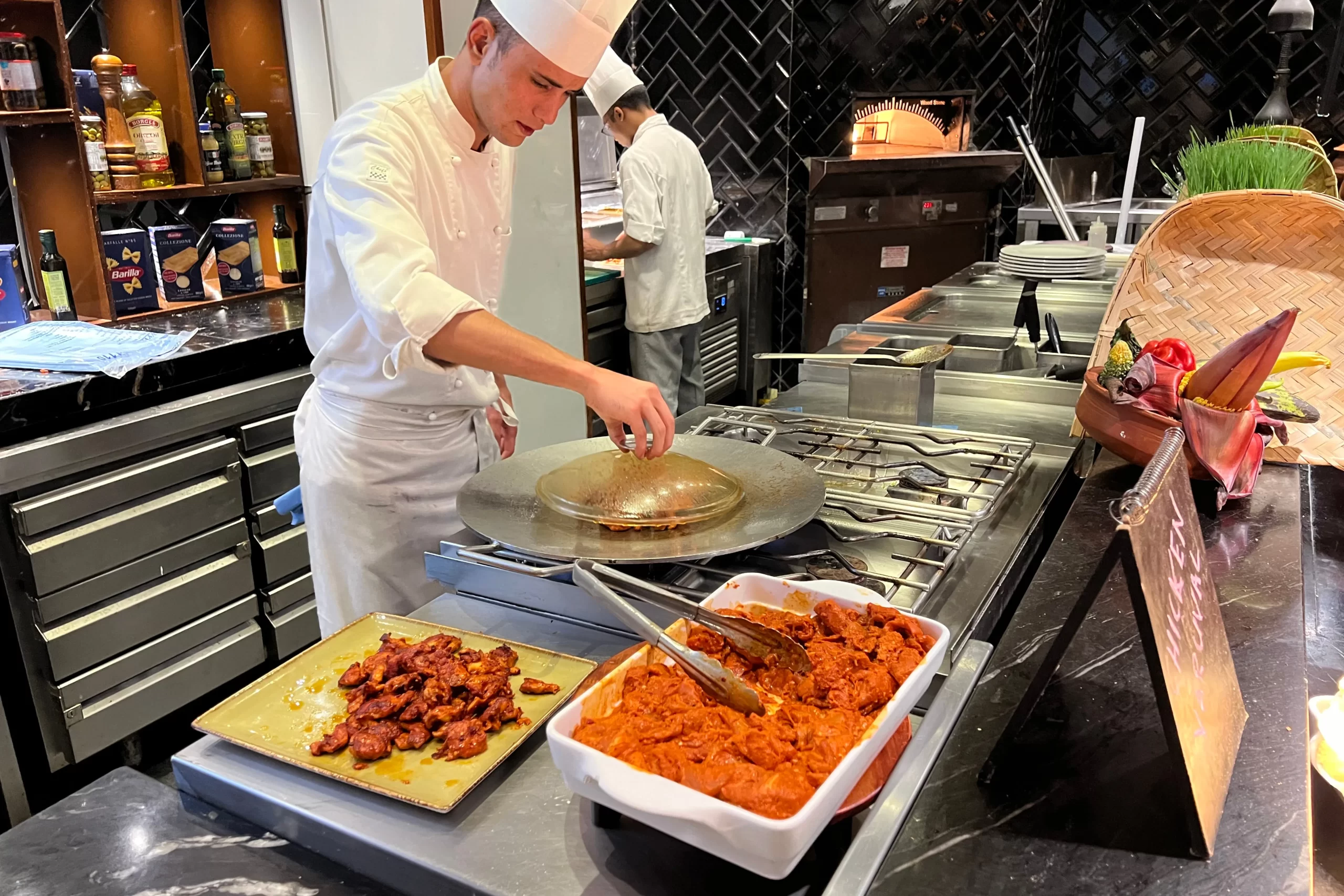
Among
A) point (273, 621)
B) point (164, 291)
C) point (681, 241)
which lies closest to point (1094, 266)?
point (681, 241)

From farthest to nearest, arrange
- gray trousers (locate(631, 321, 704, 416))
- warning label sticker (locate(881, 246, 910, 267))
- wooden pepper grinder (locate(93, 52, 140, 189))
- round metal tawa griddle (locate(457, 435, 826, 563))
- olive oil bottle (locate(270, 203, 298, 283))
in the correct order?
1. warning label sticker (locate(881, 246, 910, 267))
2. gray trousers (locate(631, 321, 704, 416))
3. olive oil bottle (locate(270, 203, 298, 283))
4. wooden pepper grinder (locate(93, 52, 140, 189))
5. round metal tawa griddle (locate(457, 435, 826, 563))

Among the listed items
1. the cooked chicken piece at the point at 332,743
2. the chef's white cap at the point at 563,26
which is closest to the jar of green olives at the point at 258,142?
the chef's white cap at the point at 563,26

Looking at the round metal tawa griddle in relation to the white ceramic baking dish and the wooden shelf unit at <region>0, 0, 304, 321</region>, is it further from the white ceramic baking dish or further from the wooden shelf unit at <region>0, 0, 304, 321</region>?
the wooden shelf unit at <region>0, 0, 304, 321</region>

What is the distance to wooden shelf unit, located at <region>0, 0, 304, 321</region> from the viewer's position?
8.60 ft

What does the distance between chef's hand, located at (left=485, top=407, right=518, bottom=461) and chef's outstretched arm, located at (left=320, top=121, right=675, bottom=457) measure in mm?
631

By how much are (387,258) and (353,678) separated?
64cm

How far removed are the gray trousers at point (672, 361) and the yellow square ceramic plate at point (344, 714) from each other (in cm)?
332

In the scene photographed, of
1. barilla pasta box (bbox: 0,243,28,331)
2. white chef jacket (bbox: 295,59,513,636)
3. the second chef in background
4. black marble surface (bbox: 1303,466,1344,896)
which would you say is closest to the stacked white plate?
black marble surface (bbox: 1303,466,1344,896)

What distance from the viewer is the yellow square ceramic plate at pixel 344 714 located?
854mm

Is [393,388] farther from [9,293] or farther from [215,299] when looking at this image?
[215,299]

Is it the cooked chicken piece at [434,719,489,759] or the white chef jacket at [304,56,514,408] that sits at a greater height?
the white chef jacket at [304,56,514,408]

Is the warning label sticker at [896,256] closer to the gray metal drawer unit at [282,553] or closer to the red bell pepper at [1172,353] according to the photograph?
the gray metal drawer unit at [282,553]

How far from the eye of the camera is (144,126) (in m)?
2.99

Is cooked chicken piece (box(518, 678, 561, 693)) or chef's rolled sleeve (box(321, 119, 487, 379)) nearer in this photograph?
cooked chicken piece (box(518, 678, 561, 693))
